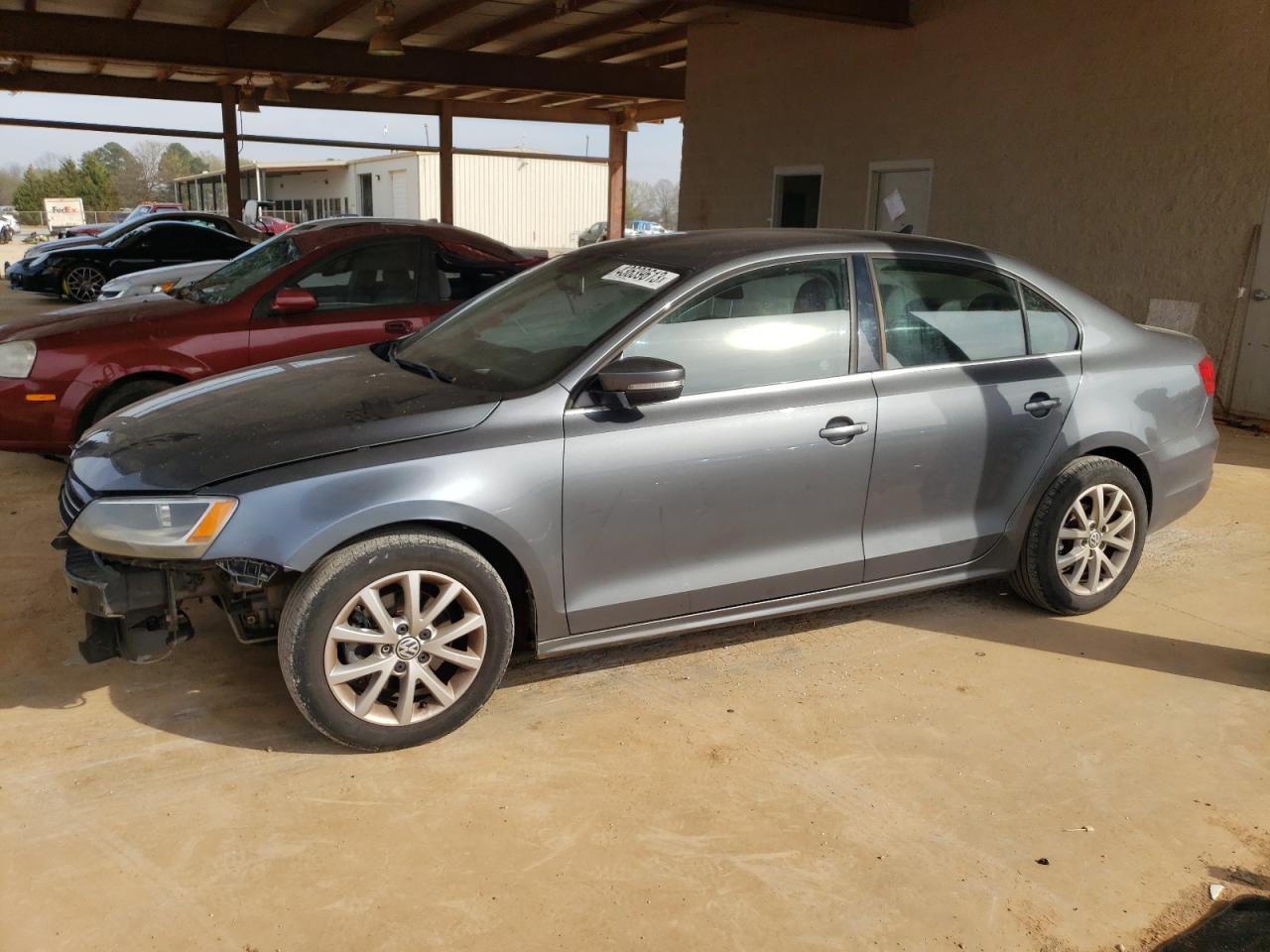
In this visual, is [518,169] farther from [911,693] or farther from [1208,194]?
[911,693]

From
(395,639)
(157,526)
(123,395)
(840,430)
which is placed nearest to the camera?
(157,526)

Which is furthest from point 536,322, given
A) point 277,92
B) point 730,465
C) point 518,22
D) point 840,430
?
point 277,92

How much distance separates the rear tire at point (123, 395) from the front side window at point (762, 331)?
3.55 m

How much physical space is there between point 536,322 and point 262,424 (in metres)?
1.13

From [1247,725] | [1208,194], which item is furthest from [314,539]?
[1208,194]

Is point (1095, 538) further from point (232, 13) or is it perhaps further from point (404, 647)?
point (232, 13)

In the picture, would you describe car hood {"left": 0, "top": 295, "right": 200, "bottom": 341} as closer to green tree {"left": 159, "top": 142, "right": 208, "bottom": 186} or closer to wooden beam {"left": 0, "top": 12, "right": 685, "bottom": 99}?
wooden beam {"left": 0, "top": 12, "right": 685, "bottom": 99}

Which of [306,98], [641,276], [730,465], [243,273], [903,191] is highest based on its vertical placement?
[306,98]

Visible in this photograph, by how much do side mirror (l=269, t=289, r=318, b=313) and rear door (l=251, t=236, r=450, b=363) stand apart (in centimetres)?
5

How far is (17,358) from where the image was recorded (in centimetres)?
569

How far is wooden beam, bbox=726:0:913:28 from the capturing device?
10.4 metres

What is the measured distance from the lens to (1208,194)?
28.4 ft

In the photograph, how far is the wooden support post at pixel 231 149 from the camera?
2141 cm

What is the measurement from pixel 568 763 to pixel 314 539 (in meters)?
1.08
